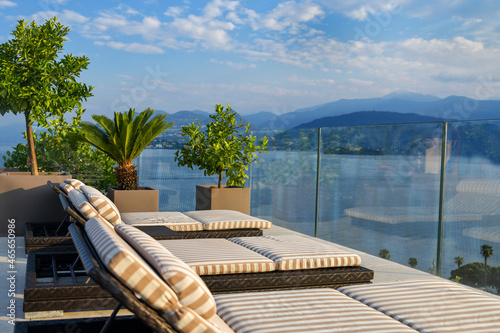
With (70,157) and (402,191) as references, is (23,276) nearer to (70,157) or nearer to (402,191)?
(402,191)

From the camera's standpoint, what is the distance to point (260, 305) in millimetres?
2279

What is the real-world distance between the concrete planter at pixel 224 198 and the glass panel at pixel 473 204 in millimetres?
3498

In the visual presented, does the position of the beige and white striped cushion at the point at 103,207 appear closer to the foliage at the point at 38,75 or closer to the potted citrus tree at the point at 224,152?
the foliage at the point at 38,75

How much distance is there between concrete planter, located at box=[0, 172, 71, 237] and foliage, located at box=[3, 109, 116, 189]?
185 cm

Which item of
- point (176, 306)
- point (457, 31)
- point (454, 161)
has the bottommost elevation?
point (176, 306)

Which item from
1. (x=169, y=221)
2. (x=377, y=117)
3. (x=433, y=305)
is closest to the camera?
(x=433, y=305)

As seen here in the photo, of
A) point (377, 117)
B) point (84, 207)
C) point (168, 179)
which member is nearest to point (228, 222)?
point (84, 207)

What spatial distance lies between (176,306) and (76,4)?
12.9 meters

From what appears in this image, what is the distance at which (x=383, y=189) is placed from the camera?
5750 millimetres

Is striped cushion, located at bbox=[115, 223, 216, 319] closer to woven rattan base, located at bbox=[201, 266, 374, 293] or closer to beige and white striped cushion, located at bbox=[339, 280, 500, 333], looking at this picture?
beige and white striped cushion, located at bbox=[339, 280, 500, 333]

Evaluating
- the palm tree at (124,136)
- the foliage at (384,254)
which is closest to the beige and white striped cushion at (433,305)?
the foliage at (384,254)

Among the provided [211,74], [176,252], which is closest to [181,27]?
[211,74]

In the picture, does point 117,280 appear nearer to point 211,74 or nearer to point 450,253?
point 450,253

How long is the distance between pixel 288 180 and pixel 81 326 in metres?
5.89
